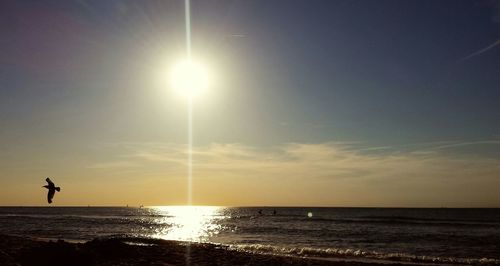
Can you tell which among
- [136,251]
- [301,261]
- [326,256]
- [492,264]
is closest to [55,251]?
[136,251]

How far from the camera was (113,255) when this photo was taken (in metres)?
19.3

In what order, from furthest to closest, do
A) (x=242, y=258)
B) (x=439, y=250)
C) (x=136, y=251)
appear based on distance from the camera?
(x=439, y=250), (x=242, y=258), (x=136, y=251)

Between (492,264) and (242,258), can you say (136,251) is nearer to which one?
(242,258)

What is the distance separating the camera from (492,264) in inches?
994

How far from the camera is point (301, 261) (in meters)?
21.7

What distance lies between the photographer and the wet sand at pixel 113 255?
50.5 feet

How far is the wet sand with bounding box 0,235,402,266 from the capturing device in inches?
606

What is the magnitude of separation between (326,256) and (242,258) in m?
7.24

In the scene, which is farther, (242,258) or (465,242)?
(465,242)

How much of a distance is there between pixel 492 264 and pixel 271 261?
44.4 feet

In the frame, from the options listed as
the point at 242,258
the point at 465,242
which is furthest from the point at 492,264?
the point at 465,242

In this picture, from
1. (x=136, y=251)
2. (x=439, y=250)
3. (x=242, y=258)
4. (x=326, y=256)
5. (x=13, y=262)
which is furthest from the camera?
(x=439, y=250)

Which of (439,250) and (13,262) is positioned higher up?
(13,262)

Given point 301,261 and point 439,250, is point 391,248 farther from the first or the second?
point 301,261
